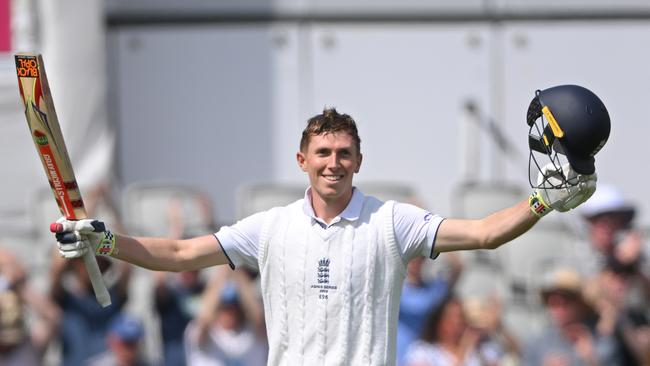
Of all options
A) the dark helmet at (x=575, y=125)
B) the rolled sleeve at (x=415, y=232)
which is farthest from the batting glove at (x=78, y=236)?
the dark helmet at (x=575, y=125)

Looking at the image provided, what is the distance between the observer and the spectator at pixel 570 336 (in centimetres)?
899

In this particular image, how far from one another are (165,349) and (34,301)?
3.12ft

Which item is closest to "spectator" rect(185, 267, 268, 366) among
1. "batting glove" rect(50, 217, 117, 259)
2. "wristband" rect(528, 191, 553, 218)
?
"batting glove" rect(50, 217, 117, 259)

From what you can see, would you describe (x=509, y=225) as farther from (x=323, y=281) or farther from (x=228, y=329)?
(x=228, y=329)

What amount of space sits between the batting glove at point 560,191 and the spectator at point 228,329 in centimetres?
440

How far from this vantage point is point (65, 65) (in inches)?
472

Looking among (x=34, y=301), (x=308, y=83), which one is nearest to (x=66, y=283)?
(x=34, y=301)

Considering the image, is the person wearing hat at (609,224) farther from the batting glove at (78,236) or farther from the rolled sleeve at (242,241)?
the batting glove at (78,236)

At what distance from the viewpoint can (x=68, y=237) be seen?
5527 millimetres

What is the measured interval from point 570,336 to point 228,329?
7.48ft

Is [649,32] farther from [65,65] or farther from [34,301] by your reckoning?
[34,301]

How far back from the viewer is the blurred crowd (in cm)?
905

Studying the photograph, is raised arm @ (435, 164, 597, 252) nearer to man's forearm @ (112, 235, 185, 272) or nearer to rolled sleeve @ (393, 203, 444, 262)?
rolled sleeve @ (393, 203, 444, 262)

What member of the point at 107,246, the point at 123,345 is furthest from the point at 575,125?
the point at 123,345
